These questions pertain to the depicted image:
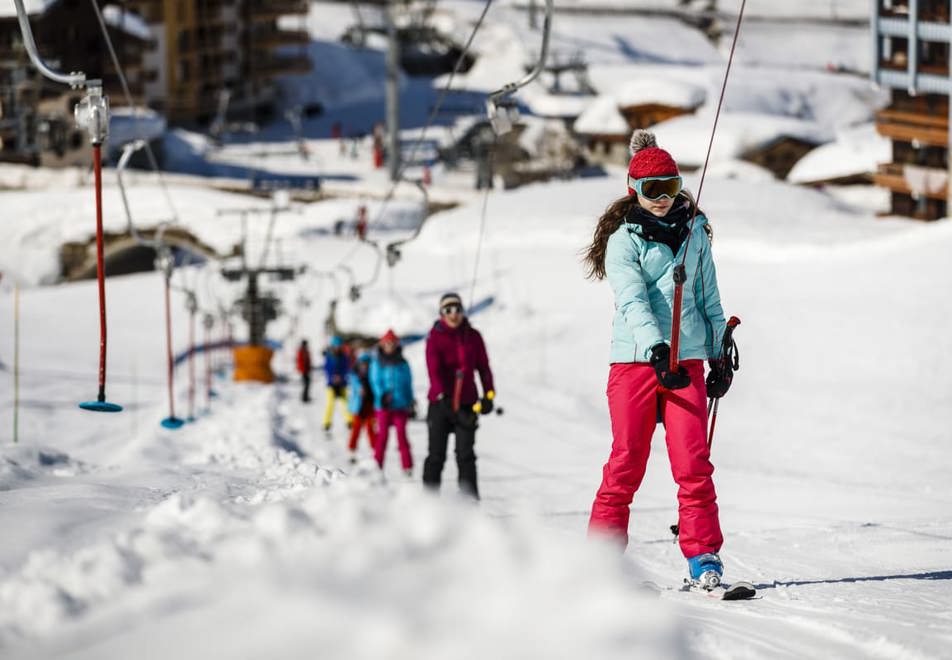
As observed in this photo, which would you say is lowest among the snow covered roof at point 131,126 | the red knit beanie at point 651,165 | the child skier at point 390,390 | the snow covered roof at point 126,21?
the child skier at point 390,390

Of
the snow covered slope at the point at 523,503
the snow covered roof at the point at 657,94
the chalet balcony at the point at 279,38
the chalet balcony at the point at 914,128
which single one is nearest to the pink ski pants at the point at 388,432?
the snow covered slope at the point at 523,503

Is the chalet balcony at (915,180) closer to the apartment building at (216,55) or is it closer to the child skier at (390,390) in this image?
the child skier at (390,390)

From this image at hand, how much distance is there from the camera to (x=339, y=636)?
264 centimetres

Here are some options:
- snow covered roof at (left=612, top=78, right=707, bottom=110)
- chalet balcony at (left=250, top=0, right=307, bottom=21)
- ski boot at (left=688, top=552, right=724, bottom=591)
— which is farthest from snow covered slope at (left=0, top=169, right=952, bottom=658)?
chalet balcony at (left=250, top=0, right=307, bottom=21)

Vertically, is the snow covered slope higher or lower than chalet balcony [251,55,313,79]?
lower

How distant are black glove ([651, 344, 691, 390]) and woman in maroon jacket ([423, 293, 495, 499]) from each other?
335cm

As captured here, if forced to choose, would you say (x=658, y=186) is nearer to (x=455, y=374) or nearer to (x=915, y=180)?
(x=455, y=374)

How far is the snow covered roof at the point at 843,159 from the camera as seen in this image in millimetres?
48719

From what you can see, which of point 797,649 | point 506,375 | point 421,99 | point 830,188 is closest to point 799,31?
point 421,99

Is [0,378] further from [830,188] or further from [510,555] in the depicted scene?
[830,188]

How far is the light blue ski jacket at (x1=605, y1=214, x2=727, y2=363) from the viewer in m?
5.04

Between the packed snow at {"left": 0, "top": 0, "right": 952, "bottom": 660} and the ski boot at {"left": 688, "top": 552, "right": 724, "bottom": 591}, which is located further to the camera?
the ski boot at {"left": 688, "top": 552, "right": 724, "bottom": 591}

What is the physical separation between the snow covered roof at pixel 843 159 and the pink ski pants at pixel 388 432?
3982cm

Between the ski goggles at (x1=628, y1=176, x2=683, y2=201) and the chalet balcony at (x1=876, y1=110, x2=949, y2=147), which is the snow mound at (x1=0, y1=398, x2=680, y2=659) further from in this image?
the chalet balcony at (x1=876, y1=110, x2=949, y2=147)
